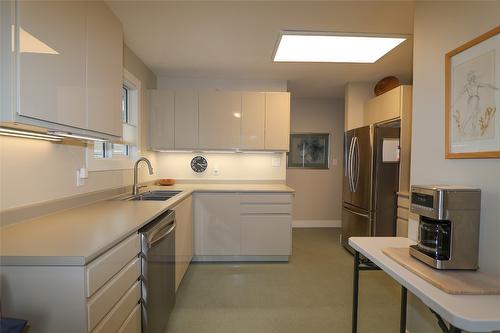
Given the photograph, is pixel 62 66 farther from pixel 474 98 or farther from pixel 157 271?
pixel 474 98

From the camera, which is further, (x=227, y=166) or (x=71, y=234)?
(x=227, y=166)

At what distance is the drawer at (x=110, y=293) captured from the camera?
101 centimetres

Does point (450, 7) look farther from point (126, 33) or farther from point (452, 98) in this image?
point (126, 33)

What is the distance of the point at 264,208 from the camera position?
3127mm

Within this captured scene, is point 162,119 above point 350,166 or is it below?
above

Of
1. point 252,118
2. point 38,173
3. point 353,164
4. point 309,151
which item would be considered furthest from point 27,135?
point 309,151

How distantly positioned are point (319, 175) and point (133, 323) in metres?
4.09

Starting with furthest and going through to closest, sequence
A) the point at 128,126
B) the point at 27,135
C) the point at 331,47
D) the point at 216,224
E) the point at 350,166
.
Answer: the point at 350,166
the point at 216,224
the point at 128,126
the point at 331,47
the point at 27,135

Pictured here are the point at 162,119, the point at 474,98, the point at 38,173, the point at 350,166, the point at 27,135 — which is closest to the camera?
the point at 474,98

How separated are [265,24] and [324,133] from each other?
3.04m

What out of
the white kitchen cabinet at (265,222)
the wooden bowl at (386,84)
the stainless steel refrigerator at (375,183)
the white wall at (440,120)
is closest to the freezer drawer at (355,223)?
the stainless steel refrigerator at (375,183)

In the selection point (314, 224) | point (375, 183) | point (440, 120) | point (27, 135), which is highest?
point (440, 120)

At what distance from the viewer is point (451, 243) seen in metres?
1.15

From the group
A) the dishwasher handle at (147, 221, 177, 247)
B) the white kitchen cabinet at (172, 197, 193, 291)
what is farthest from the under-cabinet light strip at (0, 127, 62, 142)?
the white kitchen cabinet at (172, 197, 193, 291)
